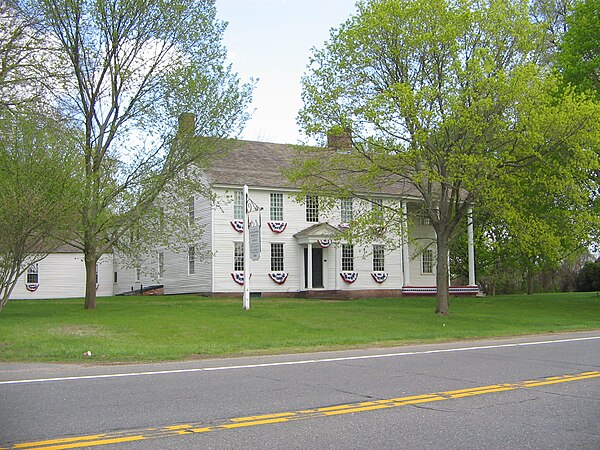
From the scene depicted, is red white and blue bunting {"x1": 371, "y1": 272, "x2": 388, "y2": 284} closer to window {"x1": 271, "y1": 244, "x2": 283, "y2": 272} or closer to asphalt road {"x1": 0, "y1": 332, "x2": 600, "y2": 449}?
window {"x1": 271, "y1": 244, "x2": 283, "y2": 272}

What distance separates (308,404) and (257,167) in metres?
30.6

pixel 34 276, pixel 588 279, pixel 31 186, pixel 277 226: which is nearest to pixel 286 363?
pixel 31 186

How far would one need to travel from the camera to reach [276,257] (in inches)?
1489

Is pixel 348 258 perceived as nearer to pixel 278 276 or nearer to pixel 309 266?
pixel 309 266

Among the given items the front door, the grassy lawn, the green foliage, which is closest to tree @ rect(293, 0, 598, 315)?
the grassy lawn

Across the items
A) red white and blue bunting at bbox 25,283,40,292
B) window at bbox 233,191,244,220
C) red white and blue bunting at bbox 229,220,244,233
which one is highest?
window at bbox 233,191,244,220

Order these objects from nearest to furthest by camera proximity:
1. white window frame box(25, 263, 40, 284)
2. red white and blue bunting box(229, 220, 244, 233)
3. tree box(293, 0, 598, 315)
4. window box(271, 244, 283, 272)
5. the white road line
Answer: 1. the white road line
2. tree box(293, 0, 598, 315)
3. red white and blue bunting box(229, 220, 244, 233)
4. window box(271, 244, 283, 272)
5. white window frame box(25, 263, 40, 284)

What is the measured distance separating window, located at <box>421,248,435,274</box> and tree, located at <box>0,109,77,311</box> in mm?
26086

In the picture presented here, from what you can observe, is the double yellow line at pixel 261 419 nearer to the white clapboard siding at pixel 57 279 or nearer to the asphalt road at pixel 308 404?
the asphalt road at pixel 308 404

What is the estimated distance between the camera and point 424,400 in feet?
28.7

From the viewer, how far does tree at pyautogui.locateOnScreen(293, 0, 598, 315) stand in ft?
77.2

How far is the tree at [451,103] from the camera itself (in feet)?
77.2

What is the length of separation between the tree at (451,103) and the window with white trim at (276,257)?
11.6m

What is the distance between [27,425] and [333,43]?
849 inches
